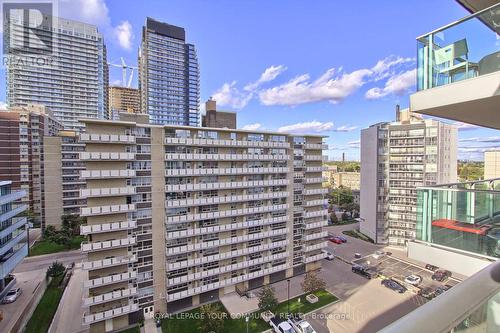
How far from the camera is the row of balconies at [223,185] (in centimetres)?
1884

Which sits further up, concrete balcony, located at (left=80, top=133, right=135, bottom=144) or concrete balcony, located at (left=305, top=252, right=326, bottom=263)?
concrete balcony, located at (left=80, top=133, right=135, bottom=144)

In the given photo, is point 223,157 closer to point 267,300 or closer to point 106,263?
point 106,263

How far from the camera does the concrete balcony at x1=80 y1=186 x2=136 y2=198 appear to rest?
1622cm

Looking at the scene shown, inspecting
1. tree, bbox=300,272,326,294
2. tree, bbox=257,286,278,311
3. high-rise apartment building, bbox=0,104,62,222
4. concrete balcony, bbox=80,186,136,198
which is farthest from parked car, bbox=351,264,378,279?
high-rise apartment building, bbox=0,104,62,222

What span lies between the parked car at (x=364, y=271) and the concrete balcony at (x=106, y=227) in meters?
21.6

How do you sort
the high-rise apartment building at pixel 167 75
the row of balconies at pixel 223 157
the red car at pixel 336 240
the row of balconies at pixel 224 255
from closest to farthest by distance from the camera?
the row of balconies at pixel 223 157, the row of balconies at pixel 224 255, the red car at pixel 336 240, the high-rise apartment building at pixel 167 75

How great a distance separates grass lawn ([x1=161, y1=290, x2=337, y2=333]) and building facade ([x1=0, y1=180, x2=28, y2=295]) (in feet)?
46.2

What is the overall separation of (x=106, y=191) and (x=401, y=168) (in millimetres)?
33198

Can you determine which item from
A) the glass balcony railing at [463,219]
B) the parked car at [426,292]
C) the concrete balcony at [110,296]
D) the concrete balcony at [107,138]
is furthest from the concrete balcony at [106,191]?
the parked car at [426,292]

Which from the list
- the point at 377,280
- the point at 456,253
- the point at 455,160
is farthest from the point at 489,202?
the point at 455,160

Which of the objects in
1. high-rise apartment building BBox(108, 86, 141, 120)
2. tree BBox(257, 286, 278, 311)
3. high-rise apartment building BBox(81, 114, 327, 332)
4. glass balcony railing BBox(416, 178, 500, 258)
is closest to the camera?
glass balcony railing BBox(416, 178, 500, 258)

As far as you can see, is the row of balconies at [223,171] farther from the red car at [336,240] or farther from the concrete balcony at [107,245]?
the red car at [336,240]

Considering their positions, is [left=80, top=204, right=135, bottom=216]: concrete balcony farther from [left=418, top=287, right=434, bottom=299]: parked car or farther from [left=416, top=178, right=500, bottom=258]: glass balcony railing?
[left=418, top=287, right=434, bottom=299]: parked car

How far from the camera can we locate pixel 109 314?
16.9 metres
